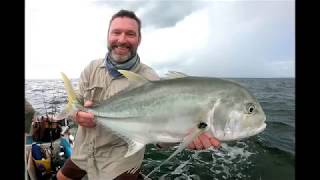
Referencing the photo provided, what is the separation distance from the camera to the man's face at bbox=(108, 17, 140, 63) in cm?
250

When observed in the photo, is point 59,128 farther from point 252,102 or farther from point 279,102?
point 279,102

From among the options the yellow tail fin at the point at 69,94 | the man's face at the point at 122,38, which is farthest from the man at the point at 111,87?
the yellow tail fin at the point at 69,94

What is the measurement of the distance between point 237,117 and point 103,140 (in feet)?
3.57

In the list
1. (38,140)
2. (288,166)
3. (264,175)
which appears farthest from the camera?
(288,166)

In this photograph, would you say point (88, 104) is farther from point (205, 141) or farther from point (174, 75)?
point (205, 141)

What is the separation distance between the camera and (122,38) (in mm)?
2496

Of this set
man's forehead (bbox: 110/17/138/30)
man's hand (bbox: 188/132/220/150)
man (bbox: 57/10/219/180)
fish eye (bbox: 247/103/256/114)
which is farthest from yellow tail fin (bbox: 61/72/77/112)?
fish eye (bbox: 247/103/256/114)

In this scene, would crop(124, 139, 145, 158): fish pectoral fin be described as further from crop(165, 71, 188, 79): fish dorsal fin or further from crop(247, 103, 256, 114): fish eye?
crop(247, 103, 256, 114): fish eye

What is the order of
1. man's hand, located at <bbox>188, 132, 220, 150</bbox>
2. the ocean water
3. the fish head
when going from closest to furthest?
1. the fish head
2. man's hand, located at <bbox>188, 132, 220, 150</bbox>
3. the ocean water

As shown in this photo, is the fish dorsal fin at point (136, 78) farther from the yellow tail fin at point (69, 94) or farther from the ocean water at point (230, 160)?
the ocean water at point (230, 160)

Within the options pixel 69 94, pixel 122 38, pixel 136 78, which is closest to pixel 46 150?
pixel 69 94
